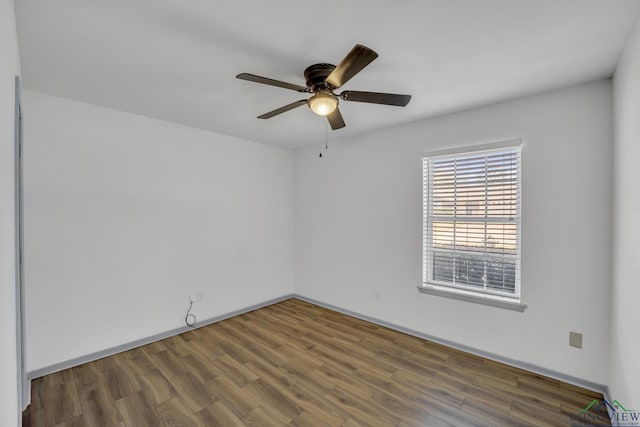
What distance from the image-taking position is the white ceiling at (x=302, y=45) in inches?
56.5

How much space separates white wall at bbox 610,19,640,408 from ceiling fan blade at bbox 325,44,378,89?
148 cm

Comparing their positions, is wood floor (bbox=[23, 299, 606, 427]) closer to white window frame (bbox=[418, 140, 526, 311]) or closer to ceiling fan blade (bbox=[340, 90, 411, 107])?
white window frame (bbox=[418, 140, 526, 311])

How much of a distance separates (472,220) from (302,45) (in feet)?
7.61

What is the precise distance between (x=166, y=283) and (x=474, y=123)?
380cm

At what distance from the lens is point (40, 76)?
6.96 ft

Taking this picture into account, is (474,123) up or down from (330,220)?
up

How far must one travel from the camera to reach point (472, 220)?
9.37 ft

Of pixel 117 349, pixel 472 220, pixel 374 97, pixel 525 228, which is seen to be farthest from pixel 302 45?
pixel 117 349

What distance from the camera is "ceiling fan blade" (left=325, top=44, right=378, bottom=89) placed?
1391 mm

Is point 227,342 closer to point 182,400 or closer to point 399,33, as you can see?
point 182,400

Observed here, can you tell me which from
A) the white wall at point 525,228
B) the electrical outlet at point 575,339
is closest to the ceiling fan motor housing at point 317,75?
the white wall at point 525,228

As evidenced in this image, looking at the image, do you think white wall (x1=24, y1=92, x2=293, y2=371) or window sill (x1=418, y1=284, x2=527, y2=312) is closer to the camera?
white wall (x1=24, y1=92, x2=293, y2=371)

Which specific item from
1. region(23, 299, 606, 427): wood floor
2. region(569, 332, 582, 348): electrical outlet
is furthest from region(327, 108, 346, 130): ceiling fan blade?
region(569, 332, 582, 348): electrical outlet

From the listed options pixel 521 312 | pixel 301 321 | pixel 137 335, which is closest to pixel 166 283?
pixel 137 335
